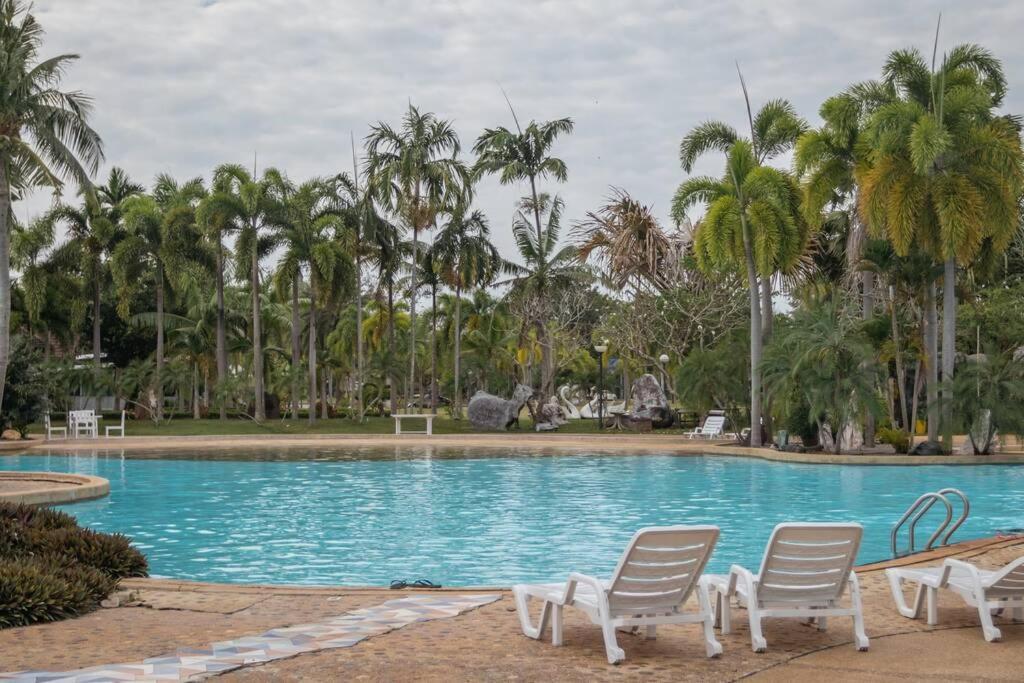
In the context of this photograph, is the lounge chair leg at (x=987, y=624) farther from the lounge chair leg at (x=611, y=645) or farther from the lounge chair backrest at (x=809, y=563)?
the lounge chair leg at (x=611, y=645)

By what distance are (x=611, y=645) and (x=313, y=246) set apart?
36.1m

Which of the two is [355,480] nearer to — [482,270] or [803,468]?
[803,468]

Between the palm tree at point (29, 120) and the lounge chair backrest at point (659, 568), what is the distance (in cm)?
1663

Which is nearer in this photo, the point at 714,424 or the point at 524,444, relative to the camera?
the point at 524,444

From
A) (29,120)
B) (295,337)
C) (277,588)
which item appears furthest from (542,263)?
(277,588)

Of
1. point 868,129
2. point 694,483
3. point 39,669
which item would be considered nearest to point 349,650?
point 39,669

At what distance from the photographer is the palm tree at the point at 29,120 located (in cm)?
2056

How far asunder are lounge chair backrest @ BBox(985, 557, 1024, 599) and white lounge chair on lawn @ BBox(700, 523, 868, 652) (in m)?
0.96

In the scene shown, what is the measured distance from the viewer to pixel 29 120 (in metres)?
21.2

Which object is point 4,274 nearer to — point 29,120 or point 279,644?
point 29,120

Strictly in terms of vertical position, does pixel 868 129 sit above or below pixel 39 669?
above

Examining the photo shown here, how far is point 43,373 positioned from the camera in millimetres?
34094

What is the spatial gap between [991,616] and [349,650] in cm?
446

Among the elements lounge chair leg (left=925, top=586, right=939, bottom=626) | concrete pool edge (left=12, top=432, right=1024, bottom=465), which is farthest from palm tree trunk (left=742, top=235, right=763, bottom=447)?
lounge chair leg (left=925, top=586, right=939, bottom=626)
